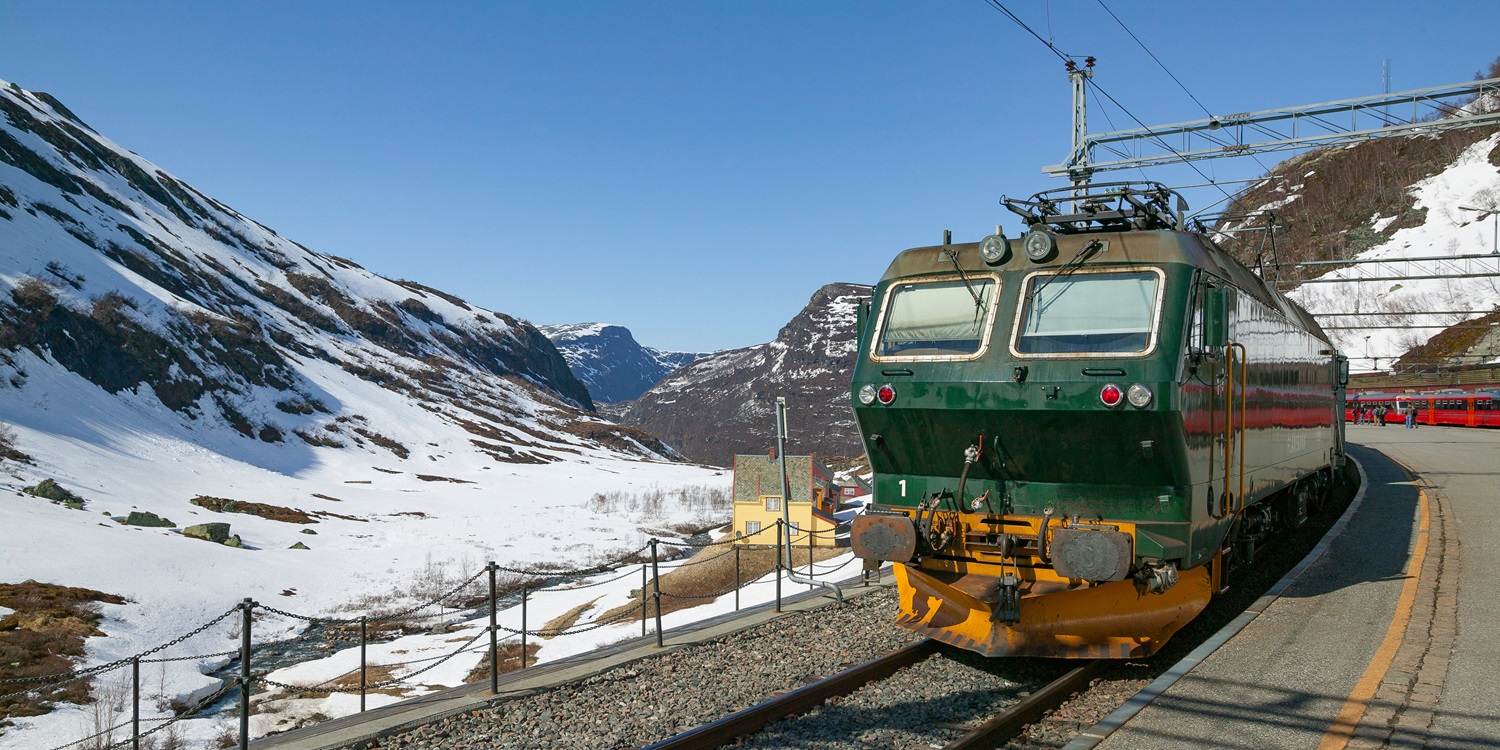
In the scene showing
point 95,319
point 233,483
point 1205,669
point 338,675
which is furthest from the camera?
point 95,319

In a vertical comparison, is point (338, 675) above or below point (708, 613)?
below

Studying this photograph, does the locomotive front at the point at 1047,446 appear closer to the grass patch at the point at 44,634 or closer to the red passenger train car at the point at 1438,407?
the grass patch at the point at 44,634

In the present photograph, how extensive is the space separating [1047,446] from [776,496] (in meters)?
31.8

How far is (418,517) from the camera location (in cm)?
5572

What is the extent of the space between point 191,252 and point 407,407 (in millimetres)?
37020

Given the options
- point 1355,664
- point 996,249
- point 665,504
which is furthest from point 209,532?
point 1355,664

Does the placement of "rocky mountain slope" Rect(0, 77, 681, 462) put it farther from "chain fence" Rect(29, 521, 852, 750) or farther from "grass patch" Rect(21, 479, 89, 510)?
"chain fence" Rect(29, 521, 852, 750)

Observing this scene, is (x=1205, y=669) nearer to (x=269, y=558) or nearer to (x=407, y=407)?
(x=269, y=558)

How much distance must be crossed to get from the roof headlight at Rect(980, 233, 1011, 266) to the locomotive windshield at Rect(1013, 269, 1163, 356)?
358 millimetres

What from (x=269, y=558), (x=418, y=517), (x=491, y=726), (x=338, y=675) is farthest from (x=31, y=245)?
(x=491, y=726)

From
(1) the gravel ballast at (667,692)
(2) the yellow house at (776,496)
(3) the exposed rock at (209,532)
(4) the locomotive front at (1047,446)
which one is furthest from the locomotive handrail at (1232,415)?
(3) the exposed rock at (209,532)

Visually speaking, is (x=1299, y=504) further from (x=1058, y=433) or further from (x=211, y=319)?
(x=211, y=319)

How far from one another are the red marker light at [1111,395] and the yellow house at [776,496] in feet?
102

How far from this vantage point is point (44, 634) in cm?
2505
